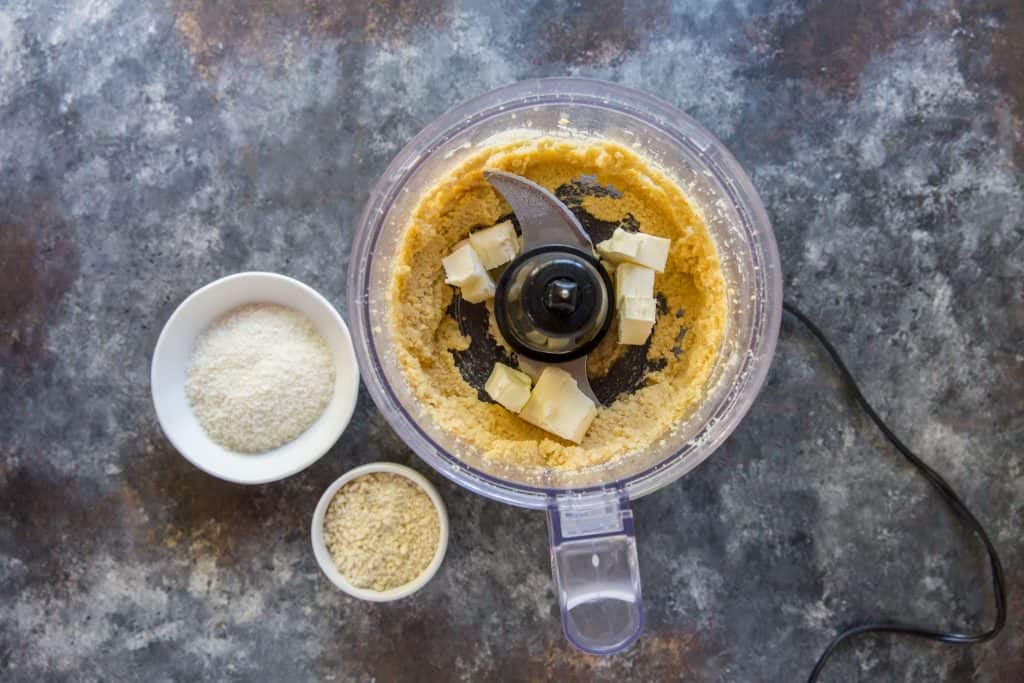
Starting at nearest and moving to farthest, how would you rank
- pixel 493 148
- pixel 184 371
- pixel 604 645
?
pixel 604 645, pixel 493 148, pixel 184 371

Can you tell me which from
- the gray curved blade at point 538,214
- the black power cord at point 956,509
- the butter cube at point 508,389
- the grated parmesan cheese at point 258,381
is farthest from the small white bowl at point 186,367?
the black power cord at point 956,509

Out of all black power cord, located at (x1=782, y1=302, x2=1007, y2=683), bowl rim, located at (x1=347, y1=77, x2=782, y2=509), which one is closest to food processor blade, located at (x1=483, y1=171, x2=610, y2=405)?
bowl rim, located at (x1=347, y1=77, x2=782, y2=509)

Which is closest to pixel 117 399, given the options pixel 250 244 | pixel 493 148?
pixel 250 244

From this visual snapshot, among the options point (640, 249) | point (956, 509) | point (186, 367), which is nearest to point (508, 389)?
point (640, 249)

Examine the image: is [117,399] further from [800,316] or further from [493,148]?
[800,316]

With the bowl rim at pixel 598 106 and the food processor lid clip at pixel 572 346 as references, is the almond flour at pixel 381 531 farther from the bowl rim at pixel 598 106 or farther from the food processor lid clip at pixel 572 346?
the food processor lid clip at pixel 572 346
